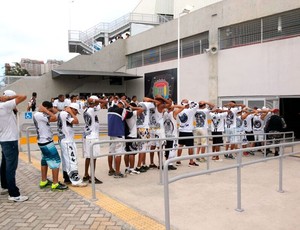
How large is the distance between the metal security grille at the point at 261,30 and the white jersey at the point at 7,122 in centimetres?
1150

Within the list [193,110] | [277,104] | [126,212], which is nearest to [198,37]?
[277,104]

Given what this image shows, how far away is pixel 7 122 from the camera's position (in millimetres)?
4914

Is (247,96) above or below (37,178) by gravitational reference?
above

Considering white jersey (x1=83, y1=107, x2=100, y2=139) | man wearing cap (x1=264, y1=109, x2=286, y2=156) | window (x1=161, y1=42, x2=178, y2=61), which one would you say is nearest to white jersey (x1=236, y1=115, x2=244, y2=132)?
man wearing cap (x1=264, y1=109, x2=286, y2=156)

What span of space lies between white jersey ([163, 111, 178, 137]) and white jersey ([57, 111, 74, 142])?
2.83 meters

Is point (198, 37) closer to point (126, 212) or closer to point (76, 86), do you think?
point (76, 86)

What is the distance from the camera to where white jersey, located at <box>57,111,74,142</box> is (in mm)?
5543

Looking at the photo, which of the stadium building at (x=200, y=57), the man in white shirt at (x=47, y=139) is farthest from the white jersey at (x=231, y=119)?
the man in white shirt at (x=47, y=139)

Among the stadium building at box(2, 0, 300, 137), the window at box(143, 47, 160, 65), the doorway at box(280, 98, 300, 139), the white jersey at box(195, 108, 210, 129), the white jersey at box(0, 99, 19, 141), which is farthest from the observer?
the window at box(143, 47, 160, 65)

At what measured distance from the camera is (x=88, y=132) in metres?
6.09

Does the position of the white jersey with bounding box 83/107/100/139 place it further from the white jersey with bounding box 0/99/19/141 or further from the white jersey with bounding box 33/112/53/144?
the white jersey with bounding box 0/99/19/141

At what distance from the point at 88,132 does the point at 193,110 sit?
328 cm

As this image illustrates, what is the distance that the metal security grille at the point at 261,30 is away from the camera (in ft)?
40.9

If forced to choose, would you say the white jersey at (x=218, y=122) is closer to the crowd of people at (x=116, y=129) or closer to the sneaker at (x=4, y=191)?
the crowd of people at (x=116, y=129)
